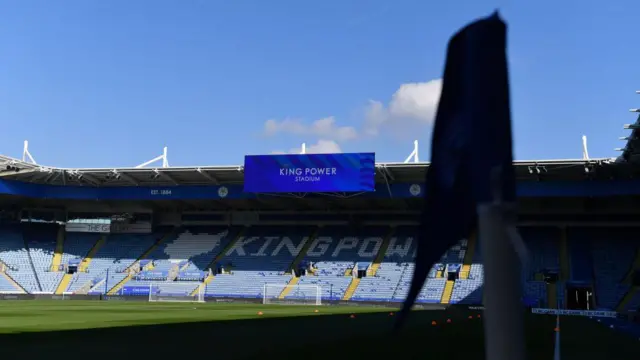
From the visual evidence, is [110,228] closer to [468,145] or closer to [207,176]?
[207,176]

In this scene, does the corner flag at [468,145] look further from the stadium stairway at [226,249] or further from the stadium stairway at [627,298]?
the stadium stairway at [226,249]

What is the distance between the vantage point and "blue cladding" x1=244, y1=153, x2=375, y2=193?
40.9 m

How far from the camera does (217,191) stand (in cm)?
4675

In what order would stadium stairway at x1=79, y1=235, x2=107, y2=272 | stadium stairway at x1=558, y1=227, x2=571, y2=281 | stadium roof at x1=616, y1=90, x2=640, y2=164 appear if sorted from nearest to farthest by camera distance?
stadium roof at x1=616, y1=90, x2=640, y2=164
stadium stairway at x1=558, y1=227, x2=571, y2=281
stadium stairway at x1=79, y1=235, x2=107, y2=272

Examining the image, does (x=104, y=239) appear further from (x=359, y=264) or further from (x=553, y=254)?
(x=553, y=254)

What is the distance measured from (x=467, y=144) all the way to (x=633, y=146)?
3358 centimetres

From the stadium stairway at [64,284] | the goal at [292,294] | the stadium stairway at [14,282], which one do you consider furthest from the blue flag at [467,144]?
the stadium stairway at [14,282]

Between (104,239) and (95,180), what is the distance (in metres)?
6.47

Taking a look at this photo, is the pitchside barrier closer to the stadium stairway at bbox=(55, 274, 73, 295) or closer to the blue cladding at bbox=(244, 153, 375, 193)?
the blue cladding at bbox=(244, 153, 375, 193)

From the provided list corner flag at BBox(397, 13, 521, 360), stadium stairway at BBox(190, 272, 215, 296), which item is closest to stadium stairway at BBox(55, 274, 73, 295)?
stadium stairway at BBox(190, 272, 215, 296)

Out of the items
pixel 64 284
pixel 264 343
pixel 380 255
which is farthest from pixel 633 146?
pixel 64 284

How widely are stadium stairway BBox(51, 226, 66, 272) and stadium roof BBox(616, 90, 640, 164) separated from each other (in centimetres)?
4122

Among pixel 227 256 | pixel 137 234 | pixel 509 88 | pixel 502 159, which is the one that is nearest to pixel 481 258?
pixel 502 159

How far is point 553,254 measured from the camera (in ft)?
137
